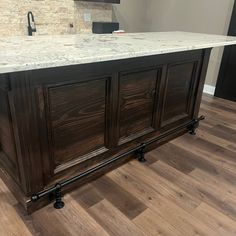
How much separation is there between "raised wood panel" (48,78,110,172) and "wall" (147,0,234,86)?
2.78 m

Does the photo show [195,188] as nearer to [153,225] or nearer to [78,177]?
[153,225]

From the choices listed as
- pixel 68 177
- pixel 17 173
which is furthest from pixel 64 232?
pixel 17 173

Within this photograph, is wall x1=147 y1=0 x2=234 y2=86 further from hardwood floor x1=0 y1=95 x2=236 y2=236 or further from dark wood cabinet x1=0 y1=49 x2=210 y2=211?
hardwood floor x1=0 y1=95 x2=236 y2=236

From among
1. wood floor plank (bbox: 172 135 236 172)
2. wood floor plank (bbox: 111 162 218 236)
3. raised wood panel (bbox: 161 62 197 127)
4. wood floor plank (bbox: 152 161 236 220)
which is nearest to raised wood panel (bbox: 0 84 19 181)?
wood floor plank (bbox: 111 162 218 236)

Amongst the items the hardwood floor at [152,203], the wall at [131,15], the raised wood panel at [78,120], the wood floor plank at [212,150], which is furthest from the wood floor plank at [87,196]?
the wall at [131,15]

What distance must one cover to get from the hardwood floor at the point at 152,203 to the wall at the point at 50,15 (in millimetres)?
2226

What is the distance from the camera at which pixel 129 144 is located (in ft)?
6.77

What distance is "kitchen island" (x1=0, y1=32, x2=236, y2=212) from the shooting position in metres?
1.28

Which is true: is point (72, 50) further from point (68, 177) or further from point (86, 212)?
point (86, 212)

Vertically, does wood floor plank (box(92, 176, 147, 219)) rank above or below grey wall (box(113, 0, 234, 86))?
below

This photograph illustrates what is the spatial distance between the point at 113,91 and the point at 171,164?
888mm

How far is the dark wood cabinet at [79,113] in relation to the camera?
1.33 m

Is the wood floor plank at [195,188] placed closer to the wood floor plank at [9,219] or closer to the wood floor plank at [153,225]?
the wood floor plank at [153,225]

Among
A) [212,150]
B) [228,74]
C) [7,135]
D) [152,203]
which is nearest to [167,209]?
[152,203]
